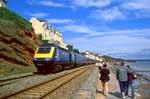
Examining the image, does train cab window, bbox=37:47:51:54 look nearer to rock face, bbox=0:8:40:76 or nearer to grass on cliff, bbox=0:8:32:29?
rock face, bbox=0:8:40:76

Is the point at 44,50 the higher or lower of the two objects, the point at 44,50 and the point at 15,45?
the lower

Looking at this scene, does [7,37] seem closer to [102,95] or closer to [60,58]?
[60,58]

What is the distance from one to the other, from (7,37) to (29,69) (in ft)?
15.5

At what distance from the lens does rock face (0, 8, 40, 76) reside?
39.0m

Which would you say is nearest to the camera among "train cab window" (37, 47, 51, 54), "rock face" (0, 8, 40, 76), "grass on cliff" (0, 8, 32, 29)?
"train cab window" (37, 47, 51, 54)

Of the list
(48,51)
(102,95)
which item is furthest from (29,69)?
(102,95)

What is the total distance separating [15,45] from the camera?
43.8 meters

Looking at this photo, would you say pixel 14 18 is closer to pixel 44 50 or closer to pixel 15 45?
pixel 15 45

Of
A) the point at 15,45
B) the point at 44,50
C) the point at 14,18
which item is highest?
the point at 14,18

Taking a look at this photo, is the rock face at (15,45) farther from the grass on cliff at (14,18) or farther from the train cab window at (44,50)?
the train cab window at (44,50)

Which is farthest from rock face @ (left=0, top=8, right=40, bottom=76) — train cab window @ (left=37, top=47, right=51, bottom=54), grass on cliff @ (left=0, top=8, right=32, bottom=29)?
train cab window @ (left=37, top=47, right=51, bottom=54)

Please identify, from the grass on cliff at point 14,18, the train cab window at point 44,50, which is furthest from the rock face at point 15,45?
the train cab window at point 44,50

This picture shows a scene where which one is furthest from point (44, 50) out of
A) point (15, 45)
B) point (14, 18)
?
point (14, 18)

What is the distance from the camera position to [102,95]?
18484 mm
